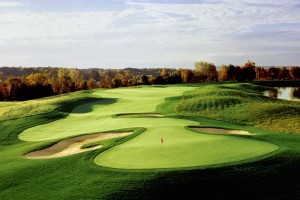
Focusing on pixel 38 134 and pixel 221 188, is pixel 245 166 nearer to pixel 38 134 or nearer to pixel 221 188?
pixel 221 188

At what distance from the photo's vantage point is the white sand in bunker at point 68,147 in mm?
21547

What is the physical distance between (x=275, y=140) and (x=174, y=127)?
7.48m

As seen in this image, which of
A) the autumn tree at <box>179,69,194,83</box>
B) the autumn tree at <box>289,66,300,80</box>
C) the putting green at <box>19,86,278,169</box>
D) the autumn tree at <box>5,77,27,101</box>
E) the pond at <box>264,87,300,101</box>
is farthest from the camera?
the autumn tree at <box>289,66,300,80</box>

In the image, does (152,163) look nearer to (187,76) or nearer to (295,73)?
(187,76)

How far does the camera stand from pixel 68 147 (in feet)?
76.7

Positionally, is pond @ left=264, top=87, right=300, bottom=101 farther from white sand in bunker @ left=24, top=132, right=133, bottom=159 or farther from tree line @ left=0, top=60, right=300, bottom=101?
white sand in bunker @ left=24, top=132, right=133, bottom=159

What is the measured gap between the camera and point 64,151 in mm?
22266

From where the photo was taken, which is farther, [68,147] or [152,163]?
[68,147]

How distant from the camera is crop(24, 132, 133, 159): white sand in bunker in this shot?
848 inches

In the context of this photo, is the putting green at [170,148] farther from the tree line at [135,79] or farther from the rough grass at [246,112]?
the tree line at [135,79]

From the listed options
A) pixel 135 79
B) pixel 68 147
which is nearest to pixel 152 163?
pixel 68 147

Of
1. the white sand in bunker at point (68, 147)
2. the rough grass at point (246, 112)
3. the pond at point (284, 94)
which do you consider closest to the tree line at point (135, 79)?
the pond at point (284, 94)

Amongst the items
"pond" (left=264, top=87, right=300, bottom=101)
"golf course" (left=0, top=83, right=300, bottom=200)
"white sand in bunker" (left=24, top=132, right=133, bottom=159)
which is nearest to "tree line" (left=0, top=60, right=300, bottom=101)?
"pond" (left=264, top=87, right=300, bottom=101)

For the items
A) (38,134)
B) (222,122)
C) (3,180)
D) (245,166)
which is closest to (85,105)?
(38,134)
